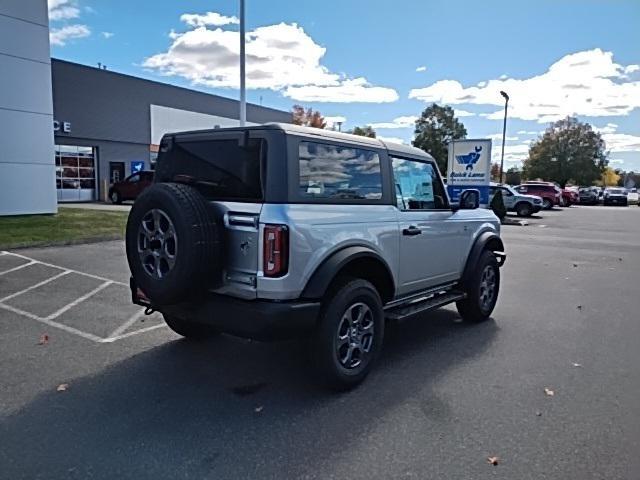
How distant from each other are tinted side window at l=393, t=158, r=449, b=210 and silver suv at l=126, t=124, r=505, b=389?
0.22ft

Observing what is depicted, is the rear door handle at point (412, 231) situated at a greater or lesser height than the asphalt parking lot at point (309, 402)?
greater

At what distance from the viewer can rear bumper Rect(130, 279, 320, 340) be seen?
351cm

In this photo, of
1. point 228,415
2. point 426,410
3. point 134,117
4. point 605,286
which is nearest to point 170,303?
point 228,415

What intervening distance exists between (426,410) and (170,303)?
2030 mm

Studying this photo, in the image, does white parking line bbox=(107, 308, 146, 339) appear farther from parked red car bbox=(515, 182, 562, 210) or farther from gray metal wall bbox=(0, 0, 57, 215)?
parked red car bbox=(515, 182, 562, 210)

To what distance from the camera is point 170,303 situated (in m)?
3.70

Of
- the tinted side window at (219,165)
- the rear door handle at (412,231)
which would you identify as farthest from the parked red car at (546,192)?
the tinted side window at (219,165)

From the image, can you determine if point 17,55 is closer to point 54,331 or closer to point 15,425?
point 54,331

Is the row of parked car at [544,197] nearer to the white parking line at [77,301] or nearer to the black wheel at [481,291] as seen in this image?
the black wheel at [481,291]

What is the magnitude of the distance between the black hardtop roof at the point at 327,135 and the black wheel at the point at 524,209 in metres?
23.1

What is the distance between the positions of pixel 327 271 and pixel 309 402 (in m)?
1.00

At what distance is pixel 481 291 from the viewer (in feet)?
19.8

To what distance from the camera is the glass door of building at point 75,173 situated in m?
26.8

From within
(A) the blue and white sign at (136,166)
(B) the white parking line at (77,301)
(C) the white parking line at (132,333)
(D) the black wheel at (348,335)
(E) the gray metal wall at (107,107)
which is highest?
(E) the gray metal wall at (107,107)
